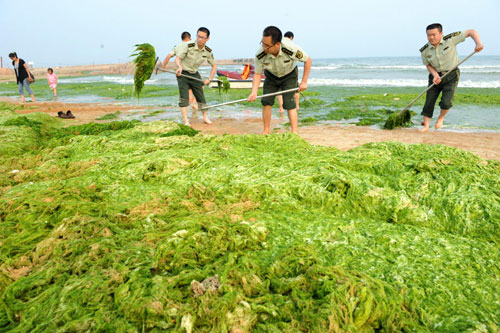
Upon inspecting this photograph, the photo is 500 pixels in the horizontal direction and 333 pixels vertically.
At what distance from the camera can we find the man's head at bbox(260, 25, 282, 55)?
15.7 feet

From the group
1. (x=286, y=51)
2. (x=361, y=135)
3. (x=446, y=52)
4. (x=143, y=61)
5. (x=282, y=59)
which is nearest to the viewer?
(x=286, y=51)

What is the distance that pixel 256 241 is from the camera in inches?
97.0

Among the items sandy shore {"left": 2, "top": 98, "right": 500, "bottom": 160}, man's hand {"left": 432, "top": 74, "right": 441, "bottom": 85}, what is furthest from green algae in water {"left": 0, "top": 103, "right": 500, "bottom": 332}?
man's hand {"left": 432, "top": 74, "right": 441, "bottom": 85}

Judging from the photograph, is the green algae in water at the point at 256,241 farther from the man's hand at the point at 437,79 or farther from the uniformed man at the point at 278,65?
the man's hand at the point at 437,79

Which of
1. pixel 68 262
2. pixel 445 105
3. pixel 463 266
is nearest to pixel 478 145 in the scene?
pixel 445 105

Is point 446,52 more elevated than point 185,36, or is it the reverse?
point 185,36

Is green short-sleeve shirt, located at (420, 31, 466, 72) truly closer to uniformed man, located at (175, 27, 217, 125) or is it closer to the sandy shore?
the sandy shore

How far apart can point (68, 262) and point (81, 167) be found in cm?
227

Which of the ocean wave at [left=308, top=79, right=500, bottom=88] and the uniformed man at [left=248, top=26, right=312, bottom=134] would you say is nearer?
the uniformed man at [left=248, top=26, right=312, bottom=134]

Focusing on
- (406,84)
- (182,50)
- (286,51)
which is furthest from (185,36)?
(406,84)

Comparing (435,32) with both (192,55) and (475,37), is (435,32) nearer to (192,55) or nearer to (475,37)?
(475,37)

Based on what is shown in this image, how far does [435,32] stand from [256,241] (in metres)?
6.01

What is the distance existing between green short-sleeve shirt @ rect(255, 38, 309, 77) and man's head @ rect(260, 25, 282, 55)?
0.66 ft

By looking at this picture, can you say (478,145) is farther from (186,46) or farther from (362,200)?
(186,46)
